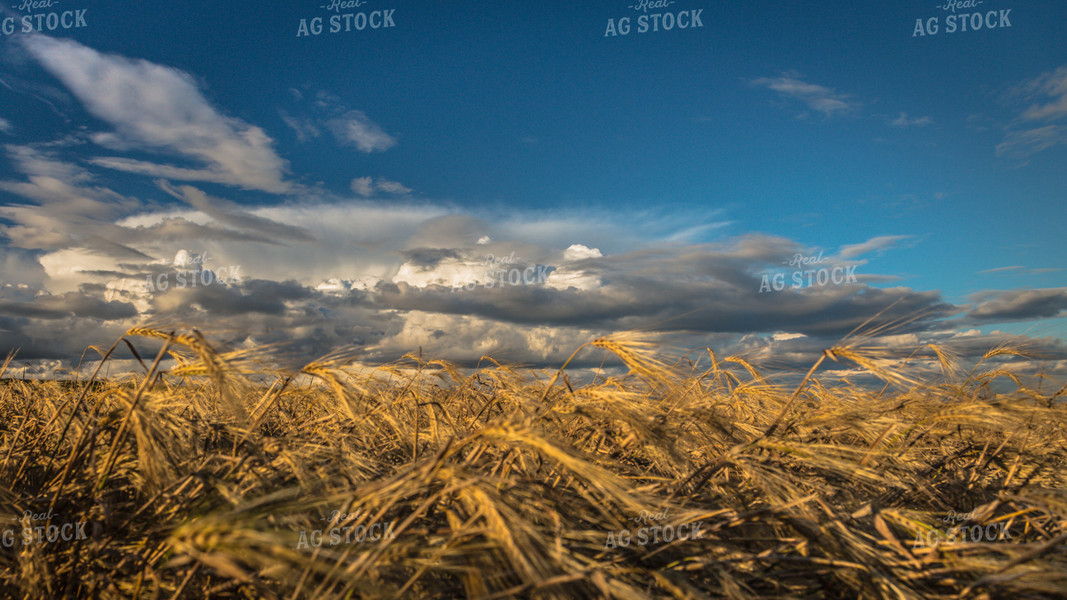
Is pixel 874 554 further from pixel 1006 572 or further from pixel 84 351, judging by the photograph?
pixel 84 351

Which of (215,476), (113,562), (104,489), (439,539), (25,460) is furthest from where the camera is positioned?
(25,460)

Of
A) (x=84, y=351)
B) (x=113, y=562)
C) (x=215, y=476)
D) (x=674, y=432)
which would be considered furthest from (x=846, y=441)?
(x=84, y=351)

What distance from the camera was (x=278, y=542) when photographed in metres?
1.24

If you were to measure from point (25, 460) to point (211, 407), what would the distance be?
174 cm

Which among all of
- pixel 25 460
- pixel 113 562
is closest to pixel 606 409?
pixel 113 562

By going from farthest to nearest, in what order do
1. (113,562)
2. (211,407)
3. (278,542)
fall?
(211,407) → (113,562) → (278,542)

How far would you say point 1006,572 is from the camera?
1.76 meters

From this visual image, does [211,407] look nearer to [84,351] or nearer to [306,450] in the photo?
[84,351]

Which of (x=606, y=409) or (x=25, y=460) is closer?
(x=606, y=409)

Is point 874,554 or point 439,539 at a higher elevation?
point 439,539

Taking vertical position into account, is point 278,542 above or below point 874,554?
above

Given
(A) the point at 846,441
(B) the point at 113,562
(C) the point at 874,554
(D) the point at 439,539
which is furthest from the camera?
(A) the point at 846,441

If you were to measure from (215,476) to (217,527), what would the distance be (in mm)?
1143

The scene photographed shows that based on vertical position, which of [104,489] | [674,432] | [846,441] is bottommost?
[846,441]
